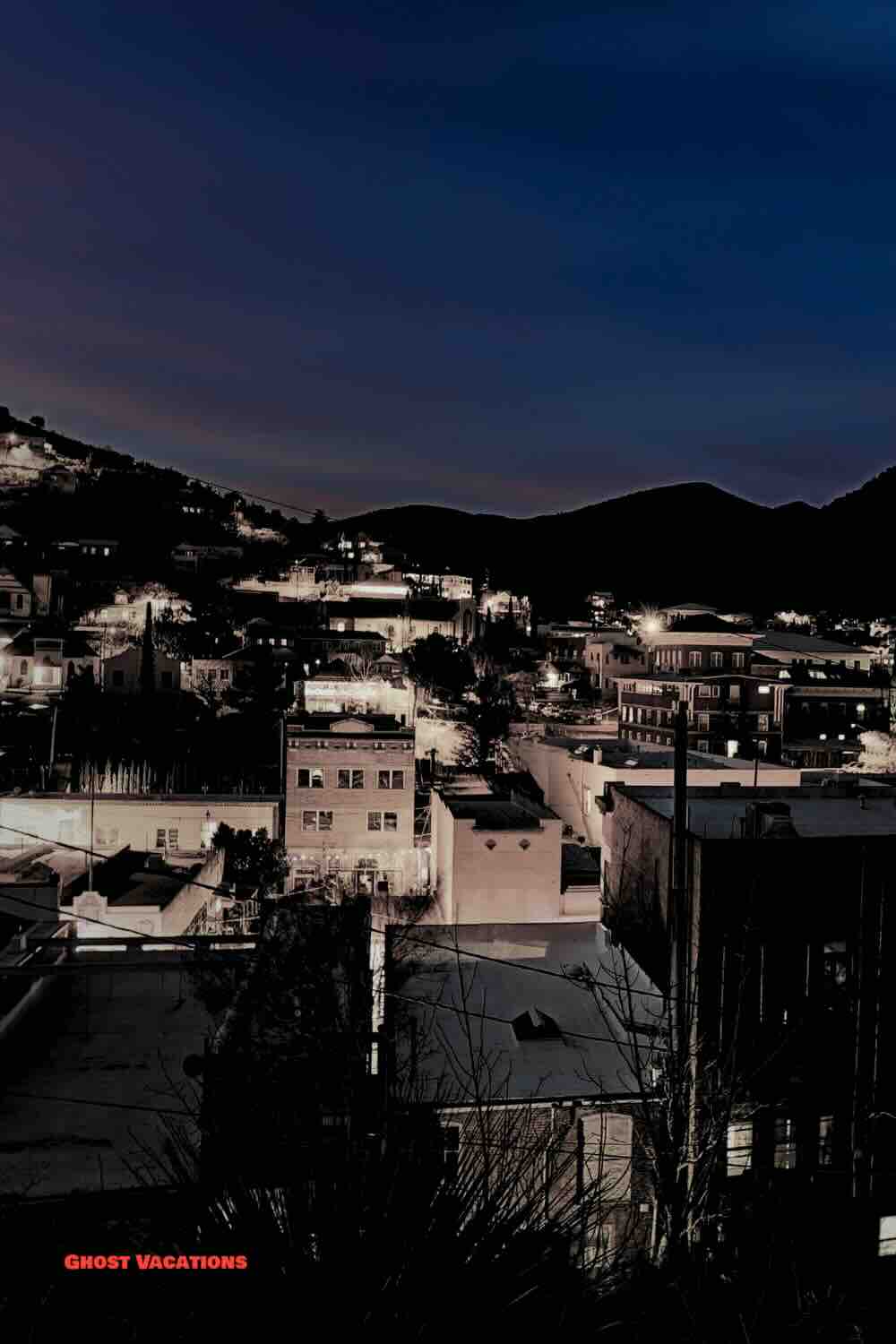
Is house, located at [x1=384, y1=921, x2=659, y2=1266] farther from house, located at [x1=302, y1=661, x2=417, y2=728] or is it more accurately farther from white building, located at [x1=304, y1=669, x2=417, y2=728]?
white building, located at [x1=304, y1=669, x2=417, y2=728]

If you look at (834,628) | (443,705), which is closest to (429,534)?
(834,628)

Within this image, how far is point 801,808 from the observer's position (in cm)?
1062

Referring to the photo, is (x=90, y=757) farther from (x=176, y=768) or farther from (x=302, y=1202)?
(x=302, y=1202)

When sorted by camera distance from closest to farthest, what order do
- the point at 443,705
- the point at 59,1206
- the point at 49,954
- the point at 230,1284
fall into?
the point at 230,1284, the point at 59,1206, the point at 49,954, the point at 443,705

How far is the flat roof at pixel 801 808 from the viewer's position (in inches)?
373

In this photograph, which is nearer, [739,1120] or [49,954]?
[739,1120]

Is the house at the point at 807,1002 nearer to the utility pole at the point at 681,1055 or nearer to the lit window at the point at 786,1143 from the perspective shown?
the lit window at the point at 786,1143

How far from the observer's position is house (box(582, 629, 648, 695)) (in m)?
44.6

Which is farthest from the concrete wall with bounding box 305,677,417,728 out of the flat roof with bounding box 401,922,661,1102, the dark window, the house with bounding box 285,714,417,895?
the dark window

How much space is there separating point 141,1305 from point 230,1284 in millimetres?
301

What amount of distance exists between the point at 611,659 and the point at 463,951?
37902 mm

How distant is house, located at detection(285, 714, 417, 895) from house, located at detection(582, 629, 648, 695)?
2648cm

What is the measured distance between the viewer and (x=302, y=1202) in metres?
2.54

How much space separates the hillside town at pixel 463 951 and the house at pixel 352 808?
70 millimetres
